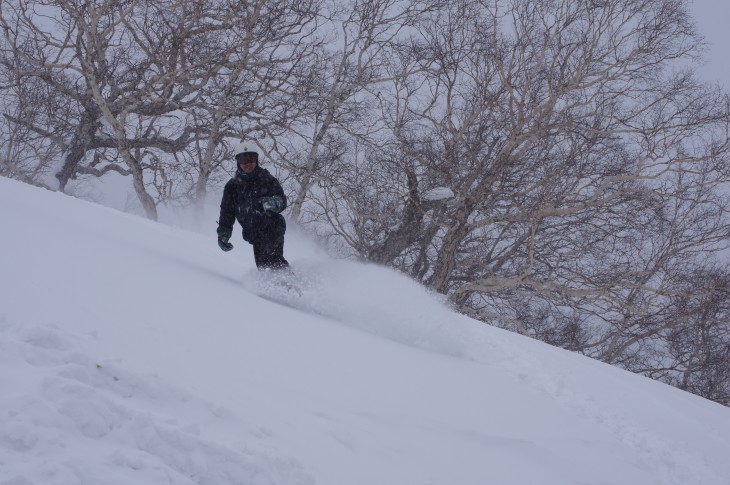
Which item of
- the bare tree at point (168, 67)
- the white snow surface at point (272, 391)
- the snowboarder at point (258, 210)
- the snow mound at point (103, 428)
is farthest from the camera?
the bare tree at point (168, 67)

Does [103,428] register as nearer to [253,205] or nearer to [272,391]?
[272,391]

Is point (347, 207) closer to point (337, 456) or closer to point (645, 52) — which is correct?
point (645, 52)

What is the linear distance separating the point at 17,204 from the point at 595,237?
540 inches

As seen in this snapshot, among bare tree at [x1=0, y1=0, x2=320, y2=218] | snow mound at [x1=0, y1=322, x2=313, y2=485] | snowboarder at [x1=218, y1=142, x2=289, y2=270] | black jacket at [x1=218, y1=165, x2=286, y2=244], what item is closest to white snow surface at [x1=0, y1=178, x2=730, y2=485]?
snow mound at [x1=0, y1=322, x2=313, y2=485]

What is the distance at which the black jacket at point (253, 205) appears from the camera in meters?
6.14

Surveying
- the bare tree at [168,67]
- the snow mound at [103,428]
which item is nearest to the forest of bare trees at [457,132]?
the bare tree at [168,67]

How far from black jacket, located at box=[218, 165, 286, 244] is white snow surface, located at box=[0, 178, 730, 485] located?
1.80 feet

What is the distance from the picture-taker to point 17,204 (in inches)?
208

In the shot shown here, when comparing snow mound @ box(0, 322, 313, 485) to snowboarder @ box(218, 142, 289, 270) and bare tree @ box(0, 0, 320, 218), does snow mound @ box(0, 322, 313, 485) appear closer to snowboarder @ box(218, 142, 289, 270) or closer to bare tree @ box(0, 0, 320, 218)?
snowboarder @ box(218, 142, 289, 270)

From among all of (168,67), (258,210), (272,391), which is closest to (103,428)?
(272,391)

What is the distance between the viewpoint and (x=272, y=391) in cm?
287

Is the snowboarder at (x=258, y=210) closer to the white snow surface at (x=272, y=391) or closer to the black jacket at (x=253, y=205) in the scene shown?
the black jacket at (x=253, y=205)

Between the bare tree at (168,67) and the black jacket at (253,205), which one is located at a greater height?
the bare tree at (168,67)

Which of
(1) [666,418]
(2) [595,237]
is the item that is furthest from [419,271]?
(1) [666,418]
